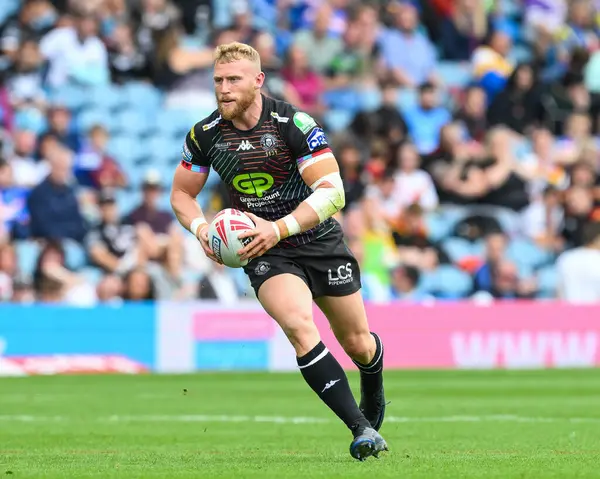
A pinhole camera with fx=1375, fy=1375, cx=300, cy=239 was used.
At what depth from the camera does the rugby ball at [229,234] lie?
7719 millimetres

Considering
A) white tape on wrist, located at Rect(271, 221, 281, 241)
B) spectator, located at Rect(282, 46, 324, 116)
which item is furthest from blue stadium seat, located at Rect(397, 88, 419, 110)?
white tape on wrist, located at Rect(271, 221, 281, 241)

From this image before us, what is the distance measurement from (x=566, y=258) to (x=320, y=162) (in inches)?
464

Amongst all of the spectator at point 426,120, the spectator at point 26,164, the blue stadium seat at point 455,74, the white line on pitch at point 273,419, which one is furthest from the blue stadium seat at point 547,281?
the white line on pitch at point 273,419

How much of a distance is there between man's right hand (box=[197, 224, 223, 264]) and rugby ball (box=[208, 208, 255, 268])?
4 centimetres

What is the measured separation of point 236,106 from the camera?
7.95 meters

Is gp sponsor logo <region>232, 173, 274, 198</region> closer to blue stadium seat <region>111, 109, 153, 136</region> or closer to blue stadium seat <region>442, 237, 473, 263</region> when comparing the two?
blue stadium seat <region>442, 237, 473, 263</region>

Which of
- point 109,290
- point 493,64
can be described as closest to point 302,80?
point 493,64

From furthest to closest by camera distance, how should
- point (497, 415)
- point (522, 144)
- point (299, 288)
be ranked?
1. point (522, 144)
2. point (497, 415)
3. point (299, 288)

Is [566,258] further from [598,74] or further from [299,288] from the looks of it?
[299,288]

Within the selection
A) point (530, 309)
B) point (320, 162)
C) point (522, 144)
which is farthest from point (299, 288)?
point (522, 144)

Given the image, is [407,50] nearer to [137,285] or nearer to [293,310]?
[137,285]

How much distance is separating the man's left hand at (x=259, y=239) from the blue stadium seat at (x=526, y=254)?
531 inches

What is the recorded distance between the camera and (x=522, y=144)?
74.9 feet

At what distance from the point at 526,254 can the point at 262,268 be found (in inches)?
536
